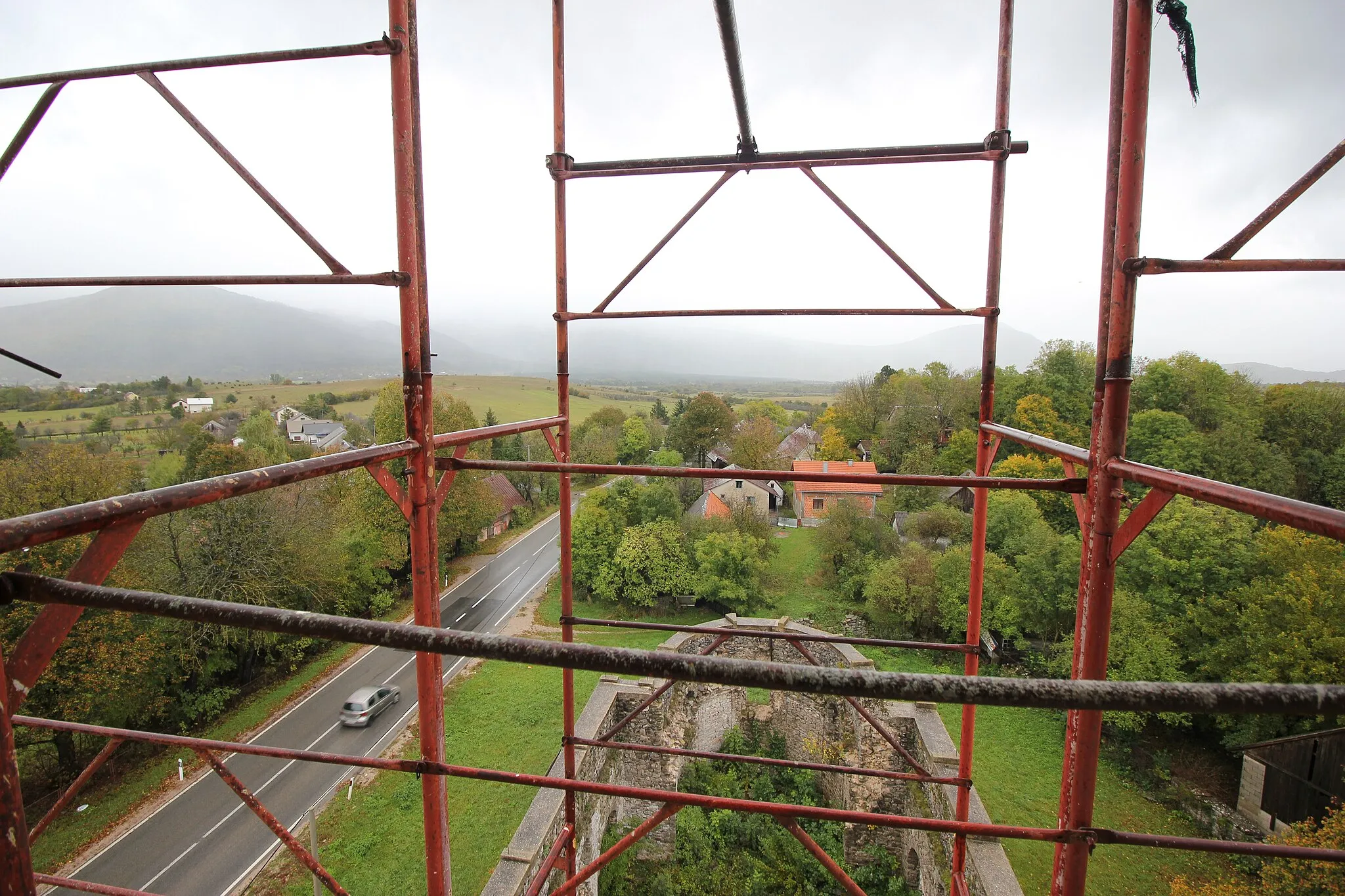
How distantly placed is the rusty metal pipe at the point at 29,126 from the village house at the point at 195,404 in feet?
138

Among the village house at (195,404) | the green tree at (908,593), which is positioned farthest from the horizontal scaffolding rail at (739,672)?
the village house at (195,404)

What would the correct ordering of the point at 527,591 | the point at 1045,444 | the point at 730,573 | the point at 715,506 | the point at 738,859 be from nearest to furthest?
the point at 1045,444 < the point at 738,859 < the point at 730,573 < the point at 527,591 < the point at 715,506

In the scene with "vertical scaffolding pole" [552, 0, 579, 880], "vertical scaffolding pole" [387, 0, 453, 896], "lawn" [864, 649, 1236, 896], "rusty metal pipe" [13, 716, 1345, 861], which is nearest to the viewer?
"rusty metal pipe" [13, 716, 1345, 861]

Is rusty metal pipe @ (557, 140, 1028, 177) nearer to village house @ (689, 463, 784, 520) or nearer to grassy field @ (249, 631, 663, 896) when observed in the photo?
grassy field @ (249, 631, 663, 896)

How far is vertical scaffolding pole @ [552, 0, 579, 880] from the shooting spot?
412cm

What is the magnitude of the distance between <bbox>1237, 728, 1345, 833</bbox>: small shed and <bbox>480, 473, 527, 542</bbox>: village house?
23916mm

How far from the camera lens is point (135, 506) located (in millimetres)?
1562

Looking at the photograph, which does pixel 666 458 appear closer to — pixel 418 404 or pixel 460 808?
pixel 460 808

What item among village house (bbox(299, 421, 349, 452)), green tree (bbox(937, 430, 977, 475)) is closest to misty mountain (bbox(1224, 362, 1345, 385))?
green tree (bbox(937, 430, 977, 475))

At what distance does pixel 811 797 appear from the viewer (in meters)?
10.5

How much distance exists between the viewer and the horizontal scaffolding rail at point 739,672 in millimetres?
1137

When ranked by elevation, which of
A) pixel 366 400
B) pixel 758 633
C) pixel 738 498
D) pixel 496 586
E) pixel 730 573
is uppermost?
pixel 366 400

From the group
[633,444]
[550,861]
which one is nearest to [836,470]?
[633,444]

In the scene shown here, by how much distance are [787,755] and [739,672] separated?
11.8 meters
